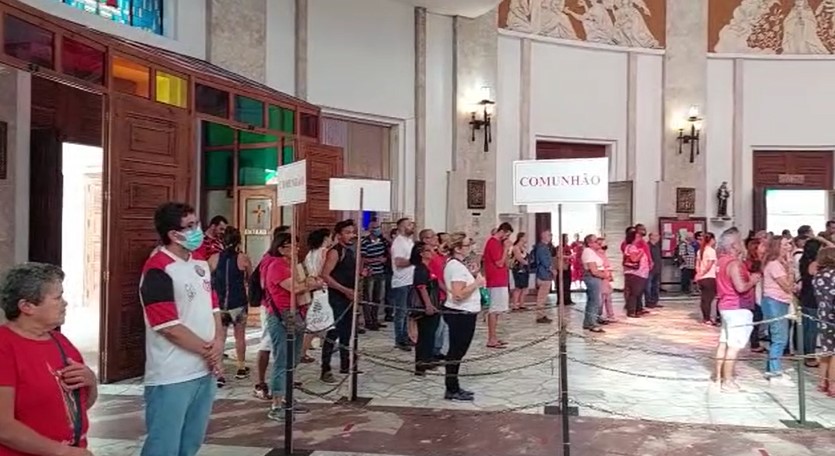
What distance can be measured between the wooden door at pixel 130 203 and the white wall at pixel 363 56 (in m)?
4.62

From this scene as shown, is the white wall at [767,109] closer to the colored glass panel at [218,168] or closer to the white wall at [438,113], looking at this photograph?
the white wall at [438,113]

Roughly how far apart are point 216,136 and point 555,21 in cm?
831

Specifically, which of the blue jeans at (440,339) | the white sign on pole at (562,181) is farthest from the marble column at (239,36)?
the white sign on pole at (562,181)

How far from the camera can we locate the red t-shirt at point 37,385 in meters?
2.33

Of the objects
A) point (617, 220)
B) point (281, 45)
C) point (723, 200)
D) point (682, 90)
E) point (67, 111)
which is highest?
point (682, 90)

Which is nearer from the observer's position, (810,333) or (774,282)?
(774,282)

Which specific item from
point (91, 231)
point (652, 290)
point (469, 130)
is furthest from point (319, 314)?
point (652, 290)

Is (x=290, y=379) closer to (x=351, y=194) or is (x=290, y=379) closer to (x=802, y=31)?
(x=351, y=194)

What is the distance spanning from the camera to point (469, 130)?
1437cm

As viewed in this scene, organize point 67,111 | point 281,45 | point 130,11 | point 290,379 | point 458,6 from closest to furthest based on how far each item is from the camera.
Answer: point 290,379 → point 130,11 → point 67,111 → point 281,45 → point 458,6

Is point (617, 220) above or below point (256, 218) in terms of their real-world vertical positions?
above

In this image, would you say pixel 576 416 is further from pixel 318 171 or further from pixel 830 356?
pixel 318 171

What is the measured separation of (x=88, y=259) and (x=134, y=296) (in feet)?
19.6

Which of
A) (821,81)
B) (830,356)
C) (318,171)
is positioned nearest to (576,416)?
(830,356)
